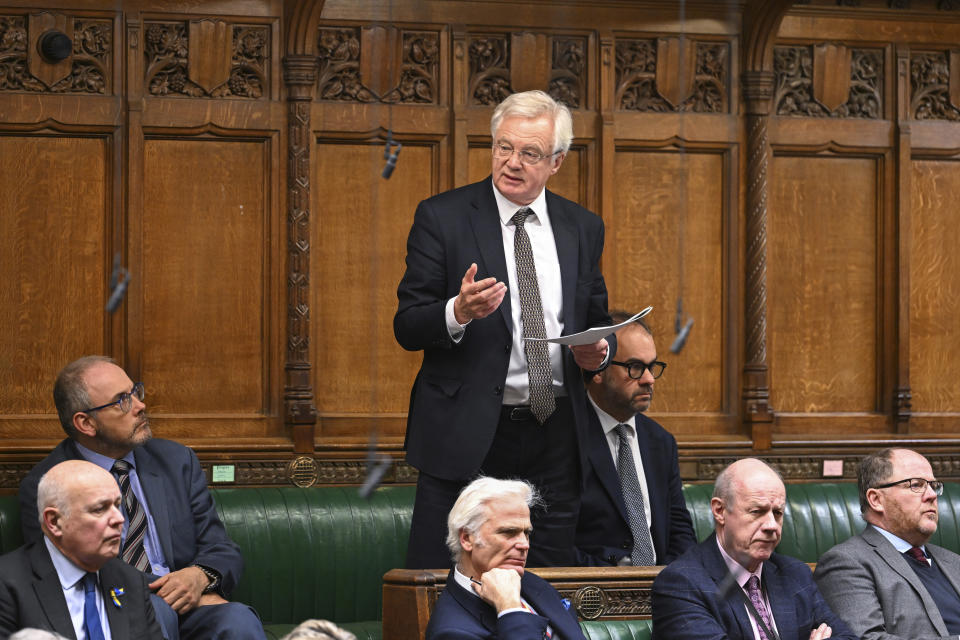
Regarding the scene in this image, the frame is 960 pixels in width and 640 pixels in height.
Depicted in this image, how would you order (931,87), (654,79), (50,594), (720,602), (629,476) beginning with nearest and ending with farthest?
(50,594)
(720,602)
(629,476)
(654,79)
(931,87)

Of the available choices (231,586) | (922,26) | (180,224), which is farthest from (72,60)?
(922,26)

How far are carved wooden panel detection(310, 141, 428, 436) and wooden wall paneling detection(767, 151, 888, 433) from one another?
5.10 ft

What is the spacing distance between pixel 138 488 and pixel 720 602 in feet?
5.97

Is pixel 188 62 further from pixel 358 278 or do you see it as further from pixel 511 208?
pixel 511 208

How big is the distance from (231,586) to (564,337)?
4.82 ft

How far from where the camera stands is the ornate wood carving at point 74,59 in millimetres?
5465

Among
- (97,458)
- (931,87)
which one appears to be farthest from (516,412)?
(931,87)

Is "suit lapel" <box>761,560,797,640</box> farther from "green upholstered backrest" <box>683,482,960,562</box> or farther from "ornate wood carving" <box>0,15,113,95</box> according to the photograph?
"ornate wood carving" <box>0,15,113,95</box>

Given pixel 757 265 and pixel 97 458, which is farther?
pixel 757 265

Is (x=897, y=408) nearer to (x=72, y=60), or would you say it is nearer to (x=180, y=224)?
(x=180, y=224)

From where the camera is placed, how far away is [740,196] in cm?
620

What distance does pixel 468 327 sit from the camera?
3.98 meters

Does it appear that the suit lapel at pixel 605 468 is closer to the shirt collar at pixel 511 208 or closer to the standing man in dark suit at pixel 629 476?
the standing man in dark suit at pixel 629 476

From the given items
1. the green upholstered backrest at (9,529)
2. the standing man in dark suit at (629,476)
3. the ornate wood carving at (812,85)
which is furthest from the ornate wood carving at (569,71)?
the green upholstered backrest at (9,529)
